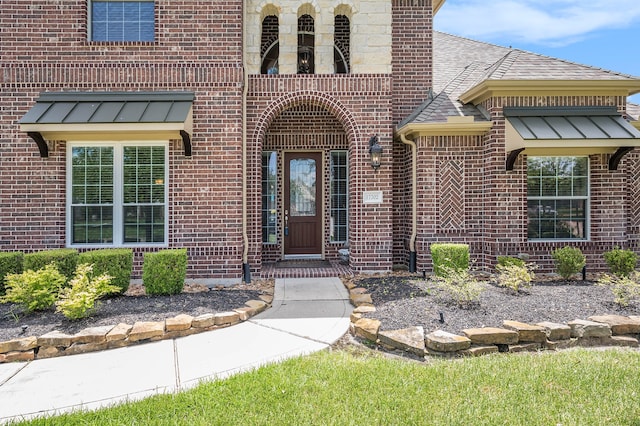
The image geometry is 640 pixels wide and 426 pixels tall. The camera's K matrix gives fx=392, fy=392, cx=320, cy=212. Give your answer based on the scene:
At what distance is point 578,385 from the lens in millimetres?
3303

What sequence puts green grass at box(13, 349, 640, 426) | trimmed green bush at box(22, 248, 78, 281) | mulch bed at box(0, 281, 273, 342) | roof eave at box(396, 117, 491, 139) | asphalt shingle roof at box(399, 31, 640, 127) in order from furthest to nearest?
roof eave at box(396, 117, 491, 139) → asphalt shingle roof at box(399, 31, 640, 127) → trimmed green bush at box(22, 248, 78, 281) → mulch bed at box(0, 281, 273, 342) → green grass at box(13, 349, 640, 426)

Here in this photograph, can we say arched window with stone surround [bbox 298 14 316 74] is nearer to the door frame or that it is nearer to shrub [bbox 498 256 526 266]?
the door frame

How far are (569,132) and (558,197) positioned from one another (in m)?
1.47

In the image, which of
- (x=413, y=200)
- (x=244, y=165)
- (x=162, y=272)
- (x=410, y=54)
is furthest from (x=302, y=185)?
(x=162, y=272)

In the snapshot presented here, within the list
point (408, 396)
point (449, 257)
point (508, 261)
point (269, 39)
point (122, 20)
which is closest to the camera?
point (408, 396)

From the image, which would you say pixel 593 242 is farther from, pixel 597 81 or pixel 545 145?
pixel 597 81

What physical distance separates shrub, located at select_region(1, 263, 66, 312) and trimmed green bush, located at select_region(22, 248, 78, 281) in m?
0.62

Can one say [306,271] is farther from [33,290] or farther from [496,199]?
[33,290]

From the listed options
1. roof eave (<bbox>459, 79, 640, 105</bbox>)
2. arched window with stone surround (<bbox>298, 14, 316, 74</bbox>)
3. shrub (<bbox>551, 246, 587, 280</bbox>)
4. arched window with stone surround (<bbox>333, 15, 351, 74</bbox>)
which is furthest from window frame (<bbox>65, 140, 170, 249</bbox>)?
shrub (<bbox>551, 246, 587, 280</bbox>)

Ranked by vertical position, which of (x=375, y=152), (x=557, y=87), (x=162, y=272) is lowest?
(x=162, y=272)

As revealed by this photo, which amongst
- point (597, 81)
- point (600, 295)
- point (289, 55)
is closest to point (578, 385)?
point (600, 295)

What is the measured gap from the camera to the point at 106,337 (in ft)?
14.3

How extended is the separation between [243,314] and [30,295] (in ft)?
8.85

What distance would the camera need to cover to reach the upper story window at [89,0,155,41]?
7566 millimetres
